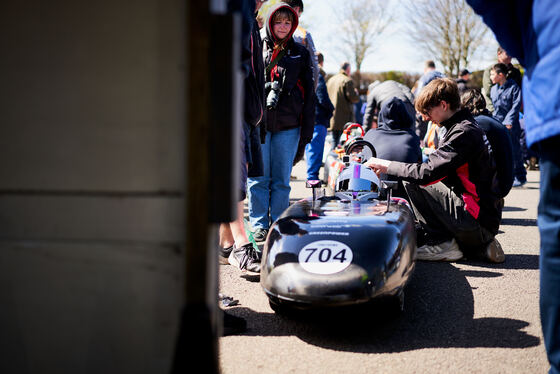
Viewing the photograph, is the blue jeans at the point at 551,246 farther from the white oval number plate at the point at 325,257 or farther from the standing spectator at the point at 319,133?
the standing spectator at the point at 319,133

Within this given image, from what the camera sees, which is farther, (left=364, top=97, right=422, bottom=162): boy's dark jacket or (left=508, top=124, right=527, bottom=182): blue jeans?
(left=508, top=124, right=527, bottom=182): blue jeans

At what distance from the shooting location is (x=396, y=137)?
192 inches

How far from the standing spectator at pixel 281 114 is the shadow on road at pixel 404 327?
172cm

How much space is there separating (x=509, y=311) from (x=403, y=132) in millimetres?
2341

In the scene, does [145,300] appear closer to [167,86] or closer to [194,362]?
[194,362]

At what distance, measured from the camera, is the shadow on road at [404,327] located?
2498 millimetres

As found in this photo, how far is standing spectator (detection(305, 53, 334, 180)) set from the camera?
24.4ft

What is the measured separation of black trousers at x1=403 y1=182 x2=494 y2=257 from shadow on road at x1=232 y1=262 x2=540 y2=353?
3.01 feet

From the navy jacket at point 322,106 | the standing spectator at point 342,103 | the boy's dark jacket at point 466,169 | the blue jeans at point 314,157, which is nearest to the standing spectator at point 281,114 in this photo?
the boy's dark jacket at point 466,169

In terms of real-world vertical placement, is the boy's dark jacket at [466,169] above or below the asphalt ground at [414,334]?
above

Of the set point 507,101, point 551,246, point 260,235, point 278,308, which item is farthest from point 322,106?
point 551,246

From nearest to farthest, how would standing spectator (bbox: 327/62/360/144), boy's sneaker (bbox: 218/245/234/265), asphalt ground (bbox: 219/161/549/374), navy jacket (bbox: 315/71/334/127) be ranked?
asphalt ground (bbox: 219/161/549/374), boy's sneaker (bbox: 218/245/234/265), navy jacket (bbox: 315/71/334/127), standing spectator (bbox: 327/62/360/144)

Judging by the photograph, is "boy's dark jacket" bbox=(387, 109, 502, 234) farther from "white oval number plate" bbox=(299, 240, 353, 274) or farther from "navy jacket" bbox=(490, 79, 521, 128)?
"navy jacket" bbox=(490, 79, 521, 128)

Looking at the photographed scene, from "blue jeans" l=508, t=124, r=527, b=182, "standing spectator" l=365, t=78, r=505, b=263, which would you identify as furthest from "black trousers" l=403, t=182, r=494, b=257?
"blue jeans" l=508, t=124, r=527, b=182
